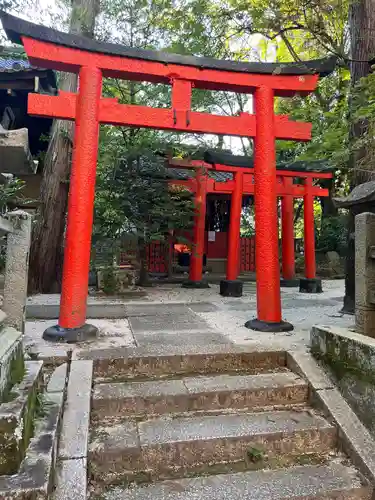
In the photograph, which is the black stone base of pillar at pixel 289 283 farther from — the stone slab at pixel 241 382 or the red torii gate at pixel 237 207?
the stone slab at pixel 241 382

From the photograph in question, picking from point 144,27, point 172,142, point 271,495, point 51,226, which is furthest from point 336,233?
A: point 271,495

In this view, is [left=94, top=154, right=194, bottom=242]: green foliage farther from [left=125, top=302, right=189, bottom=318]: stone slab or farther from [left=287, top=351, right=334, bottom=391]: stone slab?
[left=287, top=351, right=334, bottom=391]: stone slab

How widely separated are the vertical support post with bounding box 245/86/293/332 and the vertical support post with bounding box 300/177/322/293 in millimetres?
5015

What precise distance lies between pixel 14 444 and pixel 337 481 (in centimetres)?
207

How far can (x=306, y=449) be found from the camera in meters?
2.75

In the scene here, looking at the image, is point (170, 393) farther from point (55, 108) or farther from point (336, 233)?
point (336, 233)

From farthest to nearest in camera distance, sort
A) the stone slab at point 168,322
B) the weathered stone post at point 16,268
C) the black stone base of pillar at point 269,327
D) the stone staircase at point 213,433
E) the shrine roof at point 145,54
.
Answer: the stone slab at point 168,322 → the black stone base of pillar at point 269,327 → the shrine roof at point 145,54 → the weathered stone post at point 16,268 → the stone staircase at point 213,433

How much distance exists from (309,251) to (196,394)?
25.6 feet

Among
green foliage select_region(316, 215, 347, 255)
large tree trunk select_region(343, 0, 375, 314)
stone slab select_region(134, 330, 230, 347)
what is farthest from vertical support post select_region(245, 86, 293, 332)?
green foliage select_region(316, 215, 347, 255)

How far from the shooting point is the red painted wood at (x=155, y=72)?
413 cm

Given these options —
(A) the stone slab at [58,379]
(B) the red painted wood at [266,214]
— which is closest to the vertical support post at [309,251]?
(B) the red painted wood at [266,214]

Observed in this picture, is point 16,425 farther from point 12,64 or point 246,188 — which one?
point 246,188

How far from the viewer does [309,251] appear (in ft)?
32.7

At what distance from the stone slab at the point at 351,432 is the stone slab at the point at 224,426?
0.37ft
